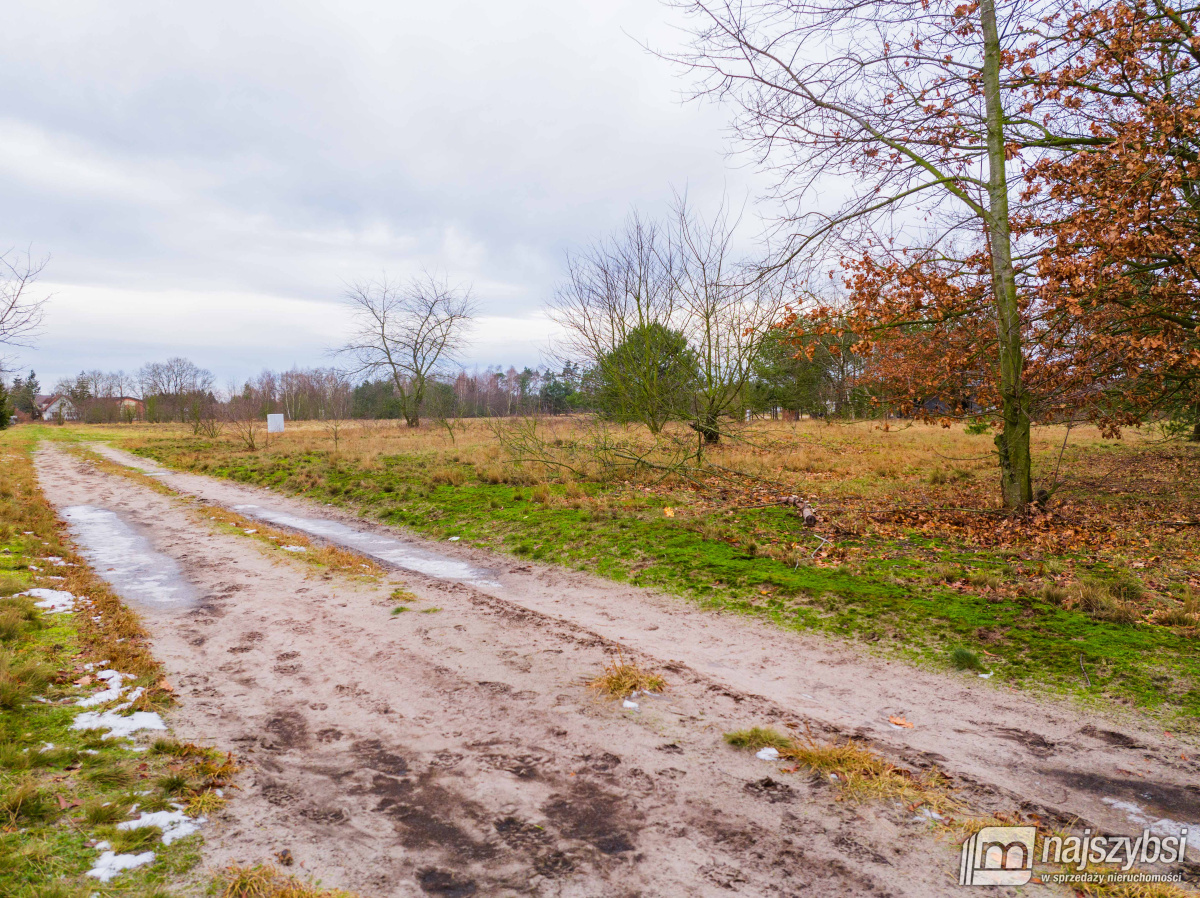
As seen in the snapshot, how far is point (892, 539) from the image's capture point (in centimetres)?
829

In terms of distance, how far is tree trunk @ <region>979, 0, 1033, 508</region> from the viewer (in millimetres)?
7957

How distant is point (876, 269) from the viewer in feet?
29.0

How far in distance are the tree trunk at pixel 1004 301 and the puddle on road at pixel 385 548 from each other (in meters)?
7.37

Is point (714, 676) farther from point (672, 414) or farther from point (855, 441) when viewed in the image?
point (855, 441)

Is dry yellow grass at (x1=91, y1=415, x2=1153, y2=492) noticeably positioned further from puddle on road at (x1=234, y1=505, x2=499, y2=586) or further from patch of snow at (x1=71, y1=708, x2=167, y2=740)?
patch of snow at (x1=71, y1=708, x2=167, y2=740)

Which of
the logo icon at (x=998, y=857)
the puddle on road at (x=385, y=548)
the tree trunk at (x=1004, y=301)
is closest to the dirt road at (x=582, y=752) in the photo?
the logo icon at (x=998, y=857)

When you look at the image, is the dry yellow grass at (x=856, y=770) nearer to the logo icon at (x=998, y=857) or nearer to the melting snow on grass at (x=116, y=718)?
the logo icon at (x=998, y=857)

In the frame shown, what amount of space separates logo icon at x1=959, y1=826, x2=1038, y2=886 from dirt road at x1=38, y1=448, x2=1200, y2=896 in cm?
9

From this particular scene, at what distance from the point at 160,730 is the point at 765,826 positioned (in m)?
3.68

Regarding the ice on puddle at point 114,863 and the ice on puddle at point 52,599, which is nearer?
the ice on puddle at point 114,863

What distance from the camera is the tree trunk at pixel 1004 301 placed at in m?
7.96

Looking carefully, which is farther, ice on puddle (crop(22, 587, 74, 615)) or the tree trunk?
the tree trunk
